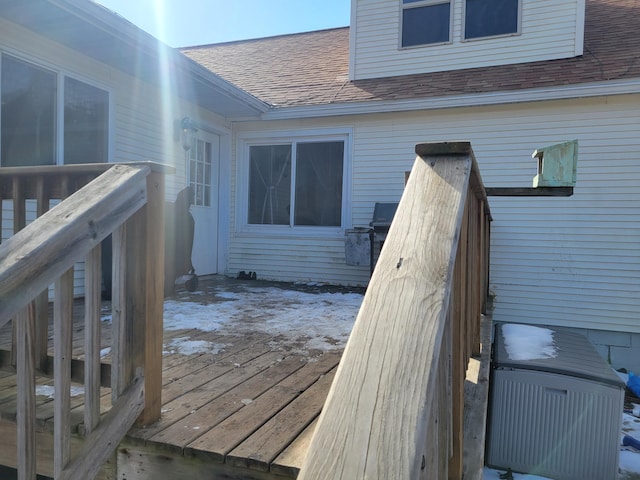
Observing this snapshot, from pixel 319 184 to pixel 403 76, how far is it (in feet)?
6.40

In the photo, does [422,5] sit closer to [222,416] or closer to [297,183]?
[297,183]

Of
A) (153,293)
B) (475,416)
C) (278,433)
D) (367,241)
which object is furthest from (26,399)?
(367,241)

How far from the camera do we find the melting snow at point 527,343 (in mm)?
3635

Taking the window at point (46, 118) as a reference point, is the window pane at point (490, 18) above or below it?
above

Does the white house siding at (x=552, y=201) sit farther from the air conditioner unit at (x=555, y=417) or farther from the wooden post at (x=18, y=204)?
the wooden post at (x=18, y=204)

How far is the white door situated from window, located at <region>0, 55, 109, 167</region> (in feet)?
4.97

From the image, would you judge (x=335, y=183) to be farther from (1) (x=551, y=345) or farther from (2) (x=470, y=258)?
(2) (x=470, y=258)

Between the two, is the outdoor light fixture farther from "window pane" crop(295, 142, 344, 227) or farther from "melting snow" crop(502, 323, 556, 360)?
"melting snow" crop(502, 323, 556, 360)

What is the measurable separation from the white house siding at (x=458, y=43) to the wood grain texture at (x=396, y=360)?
228 inches

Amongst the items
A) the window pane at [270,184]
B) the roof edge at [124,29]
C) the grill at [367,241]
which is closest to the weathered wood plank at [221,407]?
the roof edge at [124,29]

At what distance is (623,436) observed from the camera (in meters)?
3.75

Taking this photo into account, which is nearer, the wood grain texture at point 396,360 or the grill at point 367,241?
the wood grain texture at point 396,360

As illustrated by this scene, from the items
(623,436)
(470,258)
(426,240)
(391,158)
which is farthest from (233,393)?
(391,158)

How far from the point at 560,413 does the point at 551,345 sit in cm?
89
